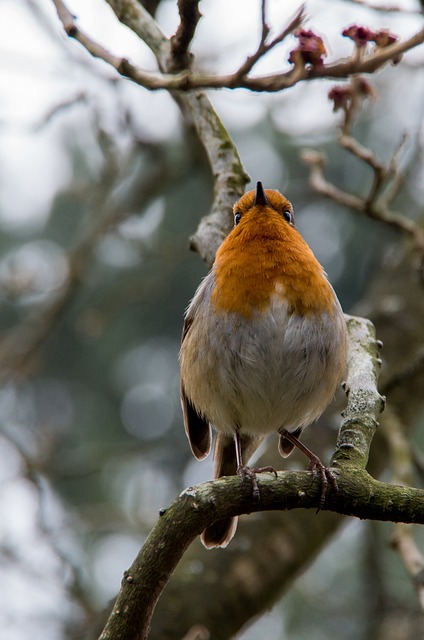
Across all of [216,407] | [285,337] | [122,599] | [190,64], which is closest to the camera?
[122,599]

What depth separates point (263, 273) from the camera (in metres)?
3.56

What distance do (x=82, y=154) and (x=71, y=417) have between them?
3028 millimetres

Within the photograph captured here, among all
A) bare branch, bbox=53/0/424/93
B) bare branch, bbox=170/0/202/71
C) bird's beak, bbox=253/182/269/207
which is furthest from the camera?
bird's beak, bbox=253/182/269/207

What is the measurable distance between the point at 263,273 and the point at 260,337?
0.32m

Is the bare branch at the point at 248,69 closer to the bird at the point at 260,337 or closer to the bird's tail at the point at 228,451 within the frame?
the bird at the point at 260,337

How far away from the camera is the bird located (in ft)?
11.3

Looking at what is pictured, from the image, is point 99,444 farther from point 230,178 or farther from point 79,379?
point 230,178

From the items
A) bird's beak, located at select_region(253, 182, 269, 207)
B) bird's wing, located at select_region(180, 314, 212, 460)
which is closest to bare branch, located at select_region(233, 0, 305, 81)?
bird's beak, located at select_region(253, 182, 269, 207)

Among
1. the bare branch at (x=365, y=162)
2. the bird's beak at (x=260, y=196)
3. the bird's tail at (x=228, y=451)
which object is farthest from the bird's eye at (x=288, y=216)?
the bird's tail at (x=228, y=451)

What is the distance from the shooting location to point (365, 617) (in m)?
5.70

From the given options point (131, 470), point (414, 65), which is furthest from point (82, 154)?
point (414, 65)

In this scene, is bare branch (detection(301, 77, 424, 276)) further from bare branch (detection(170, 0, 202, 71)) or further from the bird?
bare branch (detection(170, 0, 202, 71))

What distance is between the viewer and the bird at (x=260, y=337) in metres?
3.44

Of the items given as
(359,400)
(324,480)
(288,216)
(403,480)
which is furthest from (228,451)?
(324,480)
